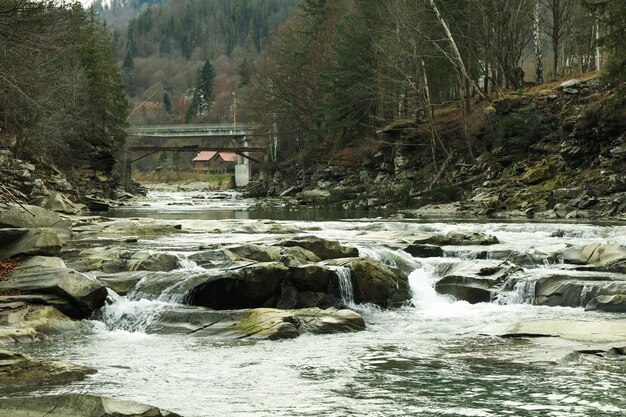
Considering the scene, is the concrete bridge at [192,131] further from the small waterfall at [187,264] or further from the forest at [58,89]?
the small waterfall at [187,264]

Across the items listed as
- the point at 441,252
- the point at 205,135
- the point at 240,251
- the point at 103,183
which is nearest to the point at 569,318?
the point at 441,252

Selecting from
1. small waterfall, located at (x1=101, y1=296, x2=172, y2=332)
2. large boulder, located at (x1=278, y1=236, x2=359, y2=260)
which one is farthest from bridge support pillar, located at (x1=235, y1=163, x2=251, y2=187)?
small waterfall, located at (x1=101, y1=296, x2=172, y2=332)

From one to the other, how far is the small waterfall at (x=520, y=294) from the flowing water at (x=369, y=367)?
0.02 m

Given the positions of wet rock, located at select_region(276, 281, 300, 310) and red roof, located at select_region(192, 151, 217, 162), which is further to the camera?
red roof, located at select_region(192, 151, 217, 162)

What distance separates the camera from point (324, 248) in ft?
62.1

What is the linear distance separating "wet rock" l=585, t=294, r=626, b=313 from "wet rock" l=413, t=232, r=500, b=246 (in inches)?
262

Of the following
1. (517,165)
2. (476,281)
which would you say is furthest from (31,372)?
(517,165)

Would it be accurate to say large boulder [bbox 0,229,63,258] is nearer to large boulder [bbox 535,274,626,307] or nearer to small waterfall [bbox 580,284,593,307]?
large boulder [bbox 535,274,626,307]

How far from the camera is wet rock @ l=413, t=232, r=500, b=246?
21547 mm

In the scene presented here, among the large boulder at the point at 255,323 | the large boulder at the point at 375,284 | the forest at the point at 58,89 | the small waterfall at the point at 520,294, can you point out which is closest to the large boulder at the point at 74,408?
the large boulder at the point at 255,323

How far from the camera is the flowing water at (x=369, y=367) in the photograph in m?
8.53

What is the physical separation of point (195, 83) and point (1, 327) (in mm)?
156957

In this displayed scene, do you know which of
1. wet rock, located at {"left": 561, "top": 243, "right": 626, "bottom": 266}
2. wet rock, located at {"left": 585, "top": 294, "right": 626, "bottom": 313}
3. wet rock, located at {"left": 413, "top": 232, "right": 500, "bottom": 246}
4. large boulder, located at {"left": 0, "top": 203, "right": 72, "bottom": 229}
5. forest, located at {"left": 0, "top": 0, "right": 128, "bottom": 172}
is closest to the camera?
wet rock, located at {"left": 585, "top": 294, "right": 626, "bottom": 313}

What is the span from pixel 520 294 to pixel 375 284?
2.92 metres
